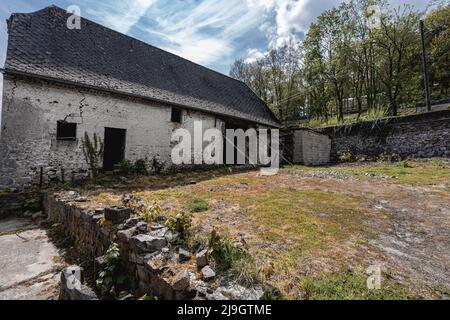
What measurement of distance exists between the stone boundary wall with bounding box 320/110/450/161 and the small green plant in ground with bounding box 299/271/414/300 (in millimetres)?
12068

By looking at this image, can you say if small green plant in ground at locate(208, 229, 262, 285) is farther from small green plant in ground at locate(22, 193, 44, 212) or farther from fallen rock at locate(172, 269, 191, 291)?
small green plant in ground at locate(22, 193, 44, 212)

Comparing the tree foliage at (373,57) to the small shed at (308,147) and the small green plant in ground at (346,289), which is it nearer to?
the small shed at (308,147)

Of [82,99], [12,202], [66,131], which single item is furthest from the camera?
[82,99]

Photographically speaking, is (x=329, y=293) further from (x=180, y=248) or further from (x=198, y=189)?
(x=198, y=189)

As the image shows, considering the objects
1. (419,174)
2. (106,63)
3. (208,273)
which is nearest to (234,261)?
(208,273)

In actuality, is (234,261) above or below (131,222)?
below

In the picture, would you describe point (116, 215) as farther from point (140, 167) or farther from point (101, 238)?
point (140, 167)

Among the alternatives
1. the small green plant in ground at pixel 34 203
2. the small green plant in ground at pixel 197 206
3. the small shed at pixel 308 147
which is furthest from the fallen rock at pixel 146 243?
the small shed at pixel 308 147

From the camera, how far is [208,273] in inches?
81.6

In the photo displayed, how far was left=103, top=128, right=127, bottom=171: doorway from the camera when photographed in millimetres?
8852

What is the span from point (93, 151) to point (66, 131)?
3.45ft

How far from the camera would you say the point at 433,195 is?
5367 mm

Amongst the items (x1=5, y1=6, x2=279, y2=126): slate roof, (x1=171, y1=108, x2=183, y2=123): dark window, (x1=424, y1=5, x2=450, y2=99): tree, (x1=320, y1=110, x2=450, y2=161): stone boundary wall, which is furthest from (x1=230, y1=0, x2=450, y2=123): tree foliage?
(x1=171, y1=108, x2=183, y2=123): dark window
